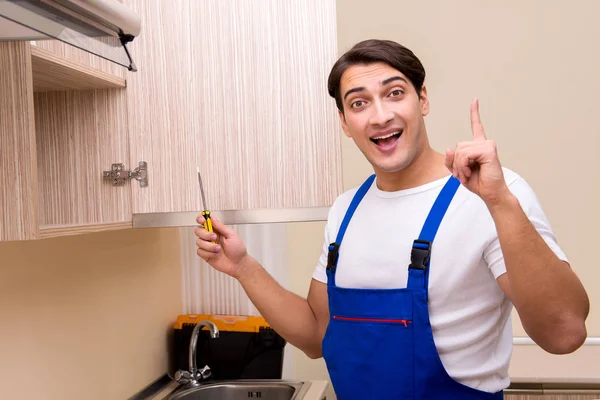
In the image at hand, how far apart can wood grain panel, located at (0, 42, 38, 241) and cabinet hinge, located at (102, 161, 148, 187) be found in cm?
47

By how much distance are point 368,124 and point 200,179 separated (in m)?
0.48

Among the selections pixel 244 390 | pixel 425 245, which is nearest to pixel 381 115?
pixel 425 245

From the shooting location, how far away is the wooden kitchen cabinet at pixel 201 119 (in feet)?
5.69

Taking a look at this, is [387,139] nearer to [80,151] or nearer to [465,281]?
[465,281]

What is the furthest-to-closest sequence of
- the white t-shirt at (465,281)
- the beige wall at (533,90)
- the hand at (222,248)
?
the beige wall at (533,90) → the hand at (222,248) → the white t-shirt at (465,281)

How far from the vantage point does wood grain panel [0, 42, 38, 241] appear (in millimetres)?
1308

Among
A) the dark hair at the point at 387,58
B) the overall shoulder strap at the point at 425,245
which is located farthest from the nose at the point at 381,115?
the overall shoulder strap at the point at 425,245

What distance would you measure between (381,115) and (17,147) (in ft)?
2.47

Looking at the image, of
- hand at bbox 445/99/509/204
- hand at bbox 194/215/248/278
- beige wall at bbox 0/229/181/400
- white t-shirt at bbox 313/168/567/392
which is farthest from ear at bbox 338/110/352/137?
beige wall at bbox 0/229/181/400

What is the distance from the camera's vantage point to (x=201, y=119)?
5.81 ft

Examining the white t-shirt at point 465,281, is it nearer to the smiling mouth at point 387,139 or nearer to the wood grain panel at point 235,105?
the smiling mouth at point 387,139

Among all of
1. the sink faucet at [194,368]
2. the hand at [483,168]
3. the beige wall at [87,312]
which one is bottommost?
the sink faucet at [194,368]

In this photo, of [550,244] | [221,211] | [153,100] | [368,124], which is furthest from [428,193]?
[153,100]

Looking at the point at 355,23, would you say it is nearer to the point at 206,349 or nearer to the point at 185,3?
the point at 185,3
